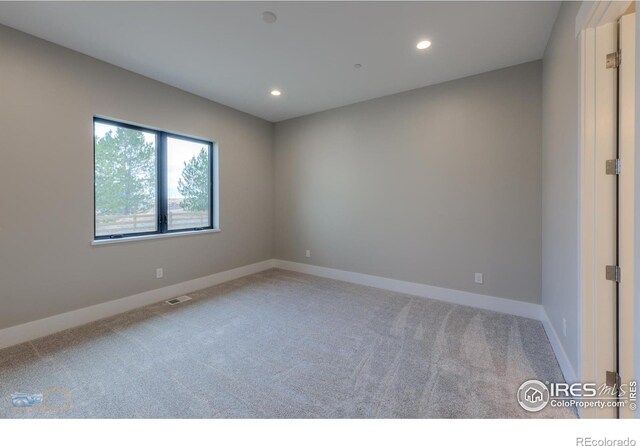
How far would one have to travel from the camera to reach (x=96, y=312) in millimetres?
2873

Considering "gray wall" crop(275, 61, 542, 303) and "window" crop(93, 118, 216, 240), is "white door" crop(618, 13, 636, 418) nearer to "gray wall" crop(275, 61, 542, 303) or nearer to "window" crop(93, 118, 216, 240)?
"gray wall" crop(275, 61, 542, 303)

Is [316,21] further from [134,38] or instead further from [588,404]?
[588,404]

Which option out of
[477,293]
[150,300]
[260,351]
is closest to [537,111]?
[477,293]

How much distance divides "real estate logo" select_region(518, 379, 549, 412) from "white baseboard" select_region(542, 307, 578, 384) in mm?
175

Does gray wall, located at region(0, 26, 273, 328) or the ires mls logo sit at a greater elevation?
gray wall, located at region(0, 26, 273, 328)

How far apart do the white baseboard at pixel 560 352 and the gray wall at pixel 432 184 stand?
0.46m

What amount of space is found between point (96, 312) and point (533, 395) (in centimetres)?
392

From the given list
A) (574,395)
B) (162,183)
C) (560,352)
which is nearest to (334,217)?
(162,183)

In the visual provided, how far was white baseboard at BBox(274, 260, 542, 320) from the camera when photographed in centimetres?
296

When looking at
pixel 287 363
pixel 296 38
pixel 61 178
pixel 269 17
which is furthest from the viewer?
pixel 61 178

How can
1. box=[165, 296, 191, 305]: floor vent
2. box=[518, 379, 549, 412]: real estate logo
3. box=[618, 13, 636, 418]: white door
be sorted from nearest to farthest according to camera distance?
box=[618, 13, 636, 418]: white door, box=[518, 379, 549, 412]: real estate logo, box=[165, 296, 191, 305]: floor vent

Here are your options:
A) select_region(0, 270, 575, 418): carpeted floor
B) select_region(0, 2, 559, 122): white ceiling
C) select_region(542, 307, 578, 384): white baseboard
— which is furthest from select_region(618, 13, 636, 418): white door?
select_region(0, 2, 559, 122): white ceiling

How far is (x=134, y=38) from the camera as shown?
2477 mm

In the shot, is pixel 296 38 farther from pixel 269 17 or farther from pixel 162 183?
pixel 162 183
